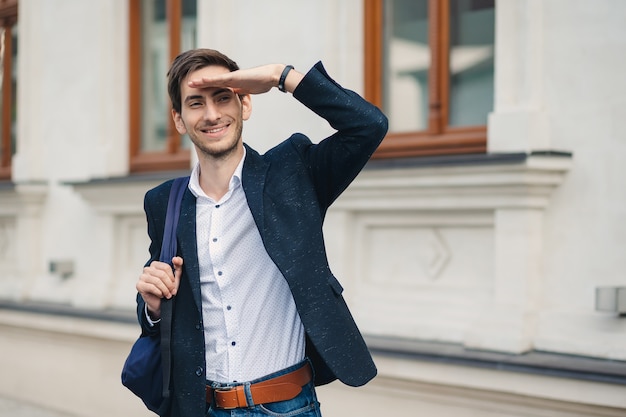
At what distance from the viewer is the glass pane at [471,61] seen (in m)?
5.08

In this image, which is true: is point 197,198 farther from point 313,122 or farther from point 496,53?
point 313,122

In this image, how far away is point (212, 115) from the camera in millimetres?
2633

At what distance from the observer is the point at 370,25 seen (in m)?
5.62

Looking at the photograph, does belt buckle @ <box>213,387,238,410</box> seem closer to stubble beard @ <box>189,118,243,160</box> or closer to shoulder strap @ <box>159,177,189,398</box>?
shoulder strap @ <box>159,177,189,398</box>

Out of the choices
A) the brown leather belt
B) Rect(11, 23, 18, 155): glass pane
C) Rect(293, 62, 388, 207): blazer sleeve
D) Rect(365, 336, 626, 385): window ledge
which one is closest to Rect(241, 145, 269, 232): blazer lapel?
Rect(293, 62, 388, 207): blazer sleeve

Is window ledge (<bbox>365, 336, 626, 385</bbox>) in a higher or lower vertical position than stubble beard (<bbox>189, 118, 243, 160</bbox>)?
lower

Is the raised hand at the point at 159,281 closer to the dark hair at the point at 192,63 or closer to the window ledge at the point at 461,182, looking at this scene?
the dark hair at the point at 192,63

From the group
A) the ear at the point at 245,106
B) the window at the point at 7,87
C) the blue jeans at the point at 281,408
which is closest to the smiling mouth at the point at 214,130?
the ear at the point at 245,106

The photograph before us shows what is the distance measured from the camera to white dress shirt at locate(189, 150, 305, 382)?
104 inches

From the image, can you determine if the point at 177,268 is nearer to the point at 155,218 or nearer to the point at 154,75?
the point at 155,218

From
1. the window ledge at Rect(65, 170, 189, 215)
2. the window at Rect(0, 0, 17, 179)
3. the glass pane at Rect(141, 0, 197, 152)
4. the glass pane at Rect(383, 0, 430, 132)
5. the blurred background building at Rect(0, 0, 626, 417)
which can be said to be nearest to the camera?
the blurred background building at Rect(0, 0, 626, 417)

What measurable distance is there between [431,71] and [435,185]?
2.56ft

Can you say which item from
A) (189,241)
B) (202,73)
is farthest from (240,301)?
(202,73)

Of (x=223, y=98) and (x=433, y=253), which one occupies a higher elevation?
(x=223, y=98)
